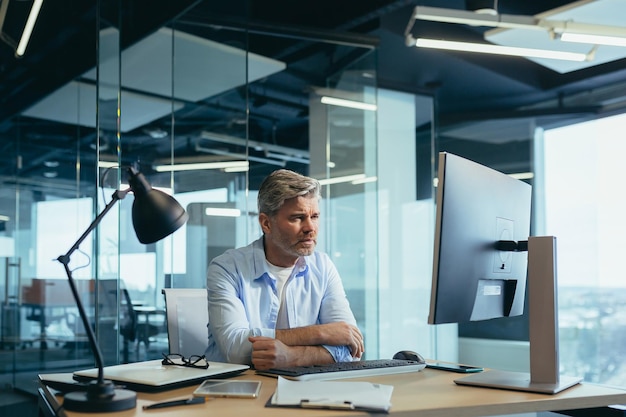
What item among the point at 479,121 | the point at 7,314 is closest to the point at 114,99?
the point at 7,314

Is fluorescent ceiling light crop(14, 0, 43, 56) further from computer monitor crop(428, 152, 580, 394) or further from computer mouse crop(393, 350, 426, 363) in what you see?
computer monitor crop(428, 152, 580, 394)

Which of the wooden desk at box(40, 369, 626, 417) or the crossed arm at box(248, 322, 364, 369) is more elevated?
the crossed arm at box(248, 322, 364, 369)

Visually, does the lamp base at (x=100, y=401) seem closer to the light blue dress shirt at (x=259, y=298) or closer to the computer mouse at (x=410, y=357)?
Result: the light blue dress shirt at (x=259, y=298)

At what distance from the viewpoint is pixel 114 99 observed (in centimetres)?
414

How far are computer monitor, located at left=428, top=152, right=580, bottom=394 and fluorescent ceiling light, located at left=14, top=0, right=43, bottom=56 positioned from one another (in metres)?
3.27

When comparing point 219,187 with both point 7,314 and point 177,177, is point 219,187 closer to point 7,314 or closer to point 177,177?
point 177,177

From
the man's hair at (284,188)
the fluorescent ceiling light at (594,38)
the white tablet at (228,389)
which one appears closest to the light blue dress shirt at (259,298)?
the man's hair at (284,188)

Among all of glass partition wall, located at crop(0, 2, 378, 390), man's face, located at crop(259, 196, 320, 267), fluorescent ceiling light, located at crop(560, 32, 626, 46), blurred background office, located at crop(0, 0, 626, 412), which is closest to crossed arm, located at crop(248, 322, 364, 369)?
man's face, located at crop(259, 196, 320, 267)

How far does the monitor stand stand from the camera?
193 cm

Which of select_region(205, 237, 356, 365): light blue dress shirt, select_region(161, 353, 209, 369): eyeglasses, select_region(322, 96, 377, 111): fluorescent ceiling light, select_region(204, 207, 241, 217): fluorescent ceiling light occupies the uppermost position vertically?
select_region(322, 96, 377, 111): fluorescent ceiling light

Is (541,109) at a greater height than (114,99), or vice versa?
(541,109)

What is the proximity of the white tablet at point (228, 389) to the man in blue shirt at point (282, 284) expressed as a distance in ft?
1.51

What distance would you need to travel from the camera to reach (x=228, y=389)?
1.71 metres

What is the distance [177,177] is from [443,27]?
276 cm
